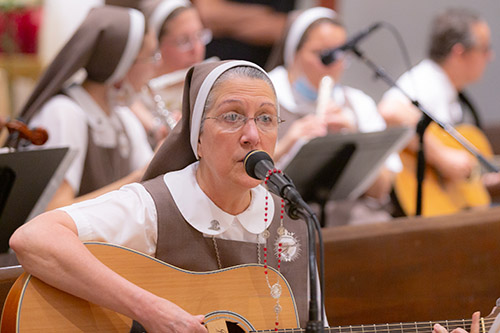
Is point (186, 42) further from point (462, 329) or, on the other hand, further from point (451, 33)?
point (462, 329)

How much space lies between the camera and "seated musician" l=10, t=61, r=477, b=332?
213cm

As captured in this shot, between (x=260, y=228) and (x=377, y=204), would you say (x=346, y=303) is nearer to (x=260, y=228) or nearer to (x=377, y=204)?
Result: (x=260, y=228)

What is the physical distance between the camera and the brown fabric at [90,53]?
3.73m

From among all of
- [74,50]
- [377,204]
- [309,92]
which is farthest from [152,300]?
[377,204]

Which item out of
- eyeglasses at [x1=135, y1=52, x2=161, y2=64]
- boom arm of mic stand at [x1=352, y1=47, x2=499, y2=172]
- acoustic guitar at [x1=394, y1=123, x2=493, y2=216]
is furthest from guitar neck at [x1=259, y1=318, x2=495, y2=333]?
acoustic guitar at [x1=394, y1=123, x2=493, y2=216]

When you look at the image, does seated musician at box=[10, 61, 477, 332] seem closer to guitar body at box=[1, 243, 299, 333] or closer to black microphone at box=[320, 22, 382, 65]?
guitar body at box=[1, 243, 299, 333]

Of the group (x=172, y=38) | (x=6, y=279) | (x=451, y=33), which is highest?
(x=172, y=38)

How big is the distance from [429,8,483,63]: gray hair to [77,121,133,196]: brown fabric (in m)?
2.79

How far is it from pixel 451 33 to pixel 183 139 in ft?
12.2

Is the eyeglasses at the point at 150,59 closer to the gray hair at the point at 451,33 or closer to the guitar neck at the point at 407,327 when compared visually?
the guitar neck at the point at 407,327

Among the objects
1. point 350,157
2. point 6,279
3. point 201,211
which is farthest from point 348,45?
point 6,279

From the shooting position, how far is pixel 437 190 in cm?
520

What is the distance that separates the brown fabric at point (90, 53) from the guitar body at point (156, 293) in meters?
1.70

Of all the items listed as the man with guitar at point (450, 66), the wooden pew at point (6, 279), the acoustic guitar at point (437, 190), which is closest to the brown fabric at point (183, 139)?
the wooden pew at point (6, 279)
